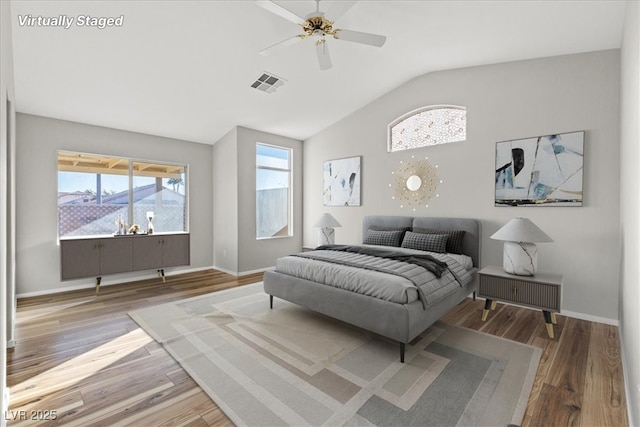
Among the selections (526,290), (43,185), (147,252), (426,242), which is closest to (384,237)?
→ (426,242)

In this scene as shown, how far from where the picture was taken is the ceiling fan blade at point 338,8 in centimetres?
238

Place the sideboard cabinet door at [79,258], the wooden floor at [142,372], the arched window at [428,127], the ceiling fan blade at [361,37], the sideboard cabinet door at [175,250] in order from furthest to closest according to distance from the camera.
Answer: the sideboard cabinet door at [175,250]
the arched window at [428,127]
the sideboard cabinet door at [79,258]
the ceiling fan blade at [361,37]
the wooden floor at [142,372]

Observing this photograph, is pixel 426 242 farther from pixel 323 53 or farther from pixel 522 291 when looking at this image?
pixel 323 53

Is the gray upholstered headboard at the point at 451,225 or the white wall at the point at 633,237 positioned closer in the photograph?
the white wall at the point at 633,237

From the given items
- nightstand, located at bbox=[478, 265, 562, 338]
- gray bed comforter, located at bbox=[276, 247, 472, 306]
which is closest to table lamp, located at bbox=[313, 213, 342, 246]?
gray bed comforter, located at bbox=[276, 247, 472, 306]

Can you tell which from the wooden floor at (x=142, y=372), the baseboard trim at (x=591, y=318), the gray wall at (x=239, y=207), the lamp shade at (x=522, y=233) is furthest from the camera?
the gray wall at (x=239, y=207)

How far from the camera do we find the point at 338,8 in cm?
245


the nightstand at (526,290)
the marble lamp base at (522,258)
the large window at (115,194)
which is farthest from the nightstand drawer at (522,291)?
the large window at (115,194)

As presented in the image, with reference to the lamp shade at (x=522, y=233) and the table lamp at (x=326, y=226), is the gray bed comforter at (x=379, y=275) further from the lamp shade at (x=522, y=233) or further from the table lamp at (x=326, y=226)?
the table lamp at (x=326, y=226)

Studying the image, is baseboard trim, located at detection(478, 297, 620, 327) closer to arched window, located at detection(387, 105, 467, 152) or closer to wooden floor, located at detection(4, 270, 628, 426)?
wooden floor, located at detection(4, 270, 628, 426)

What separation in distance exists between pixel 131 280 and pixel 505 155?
5.96 m

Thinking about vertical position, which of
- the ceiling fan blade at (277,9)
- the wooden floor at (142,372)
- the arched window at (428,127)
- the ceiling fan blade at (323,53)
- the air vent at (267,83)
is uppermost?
the air vent at (267,83)

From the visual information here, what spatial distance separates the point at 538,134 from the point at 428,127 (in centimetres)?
144

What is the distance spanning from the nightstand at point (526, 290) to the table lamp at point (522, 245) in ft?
0.29
